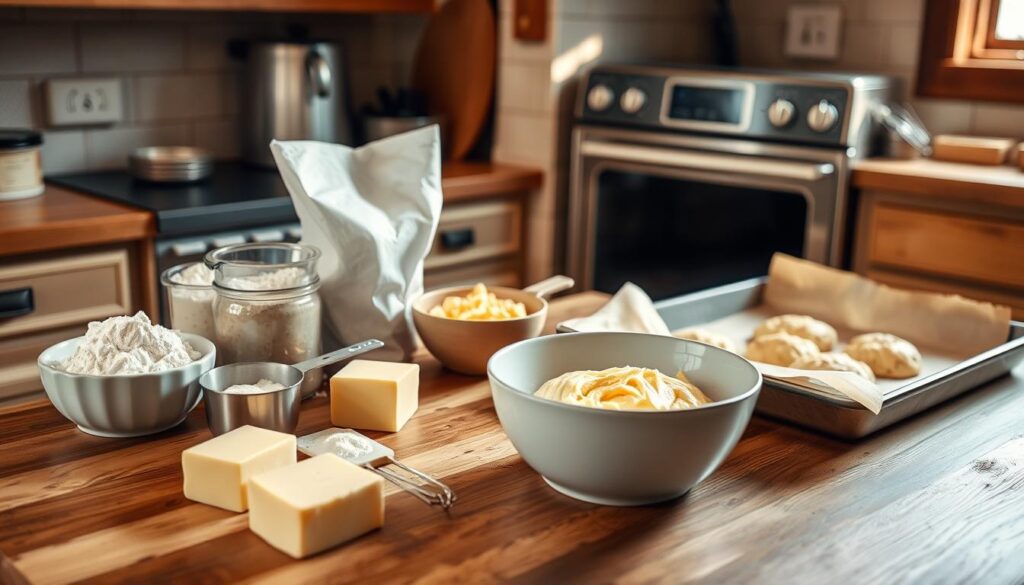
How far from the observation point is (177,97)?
2.62m

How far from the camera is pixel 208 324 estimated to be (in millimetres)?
1148

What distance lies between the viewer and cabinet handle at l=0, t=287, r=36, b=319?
6.06ft

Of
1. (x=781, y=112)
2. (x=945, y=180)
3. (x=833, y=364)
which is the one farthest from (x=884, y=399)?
(x=781, y=112)

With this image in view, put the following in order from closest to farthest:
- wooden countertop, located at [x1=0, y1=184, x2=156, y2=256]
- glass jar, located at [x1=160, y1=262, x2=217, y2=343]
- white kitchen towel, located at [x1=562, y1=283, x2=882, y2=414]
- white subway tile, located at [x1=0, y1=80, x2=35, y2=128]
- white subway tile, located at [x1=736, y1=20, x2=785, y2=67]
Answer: white kitchen towel, located at [x1=562, y1=283, x2=882, y2=414]
glass jar, located at [x1=160, y1=262, x2=217, y2=343]
wooden countertop, located at [x1=0, y1=184, x2=156, y2=256]
white subway tile, located at [x1=0, y1=80, x2=35, y2=128]
white subway tile, located at [x1=736, y1=20, x2=785, y2=67]

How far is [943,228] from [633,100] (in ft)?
2.58

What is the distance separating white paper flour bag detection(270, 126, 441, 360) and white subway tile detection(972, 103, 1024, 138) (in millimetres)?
1762

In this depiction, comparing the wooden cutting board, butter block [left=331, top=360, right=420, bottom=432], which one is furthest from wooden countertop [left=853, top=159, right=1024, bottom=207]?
butter block [left=331, top=360, right=420, bottom=432]

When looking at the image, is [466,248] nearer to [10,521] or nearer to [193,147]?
[193,147]

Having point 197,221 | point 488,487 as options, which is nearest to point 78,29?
point 197,221

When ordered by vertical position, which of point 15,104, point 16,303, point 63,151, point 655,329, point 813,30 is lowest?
point 16,303

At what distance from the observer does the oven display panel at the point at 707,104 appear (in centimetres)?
238

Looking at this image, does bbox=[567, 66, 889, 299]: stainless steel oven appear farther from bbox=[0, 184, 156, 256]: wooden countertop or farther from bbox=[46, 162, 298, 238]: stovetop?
bbox=[0, 184, 156, 256]: wooden countertop

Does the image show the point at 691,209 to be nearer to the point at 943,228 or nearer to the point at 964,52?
the point at 943,228

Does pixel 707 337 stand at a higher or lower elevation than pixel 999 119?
lower
